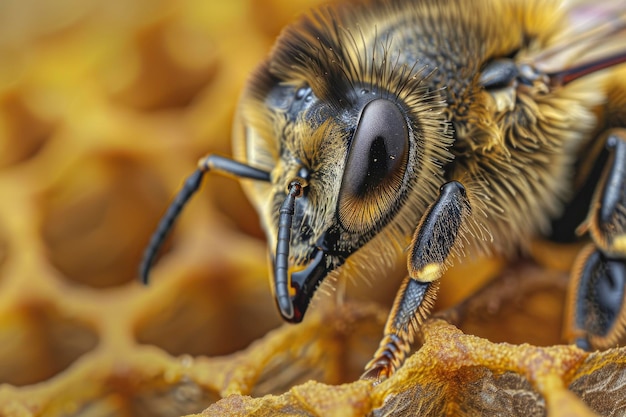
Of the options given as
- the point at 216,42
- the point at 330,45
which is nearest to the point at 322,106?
the point at 330,45

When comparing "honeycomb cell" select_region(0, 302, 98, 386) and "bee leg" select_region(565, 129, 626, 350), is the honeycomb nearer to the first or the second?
"honeycomb cell" select_region(0, 302, 98, 386)

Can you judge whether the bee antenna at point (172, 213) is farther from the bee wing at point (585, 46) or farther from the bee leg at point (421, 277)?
the bee wing at point (585, 46)

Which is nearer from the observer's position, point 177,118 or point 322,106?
point 322,106

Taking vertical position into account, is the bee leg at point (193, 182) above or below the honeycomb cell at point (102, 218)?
above

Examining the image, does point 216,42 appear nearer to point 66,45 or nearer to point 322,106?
point 66,45

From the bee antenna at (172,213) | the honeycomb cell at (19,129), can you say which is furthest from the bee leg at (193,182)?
the honeycomb cell at (19,129)

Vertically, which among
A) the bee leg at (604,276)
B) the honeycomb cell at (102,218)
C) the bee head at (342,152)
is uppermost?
the bee head at (342,152)

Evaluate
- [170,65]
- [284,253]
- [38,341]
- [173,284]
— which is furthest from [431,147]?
[170,65]
